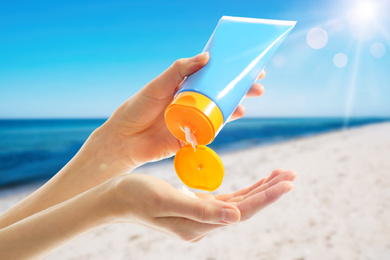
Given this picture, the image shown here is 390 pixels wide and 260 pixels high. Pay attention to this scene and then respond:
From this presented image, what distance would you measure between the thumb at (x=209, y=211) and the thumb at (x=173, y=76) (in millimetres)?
488

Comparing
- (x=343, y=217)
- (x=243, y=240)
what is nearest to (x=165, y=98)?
(x=243, y=240)

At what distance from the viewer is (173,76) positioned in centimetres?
118

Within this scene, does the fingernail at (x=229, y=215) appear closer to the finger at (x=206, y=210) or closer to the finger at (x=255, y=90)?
the finger at (x=206, y=210)

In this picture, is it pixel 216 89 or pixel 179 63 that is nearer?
pixel 216 89

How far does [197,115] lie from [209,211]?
0.29 metres

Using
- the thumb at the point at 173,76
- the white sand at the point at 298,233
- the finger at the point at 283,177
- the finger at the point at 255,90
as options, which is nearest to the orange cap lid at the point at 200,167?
the finger at the point at 283,177

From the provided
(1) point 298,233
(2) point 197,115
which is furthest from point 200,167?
(1) point 298,233

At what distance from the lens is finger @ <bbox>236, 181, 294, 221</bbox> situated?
2.68ft

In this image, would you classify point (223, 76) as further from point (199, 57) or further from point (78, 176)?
point (78, 176)

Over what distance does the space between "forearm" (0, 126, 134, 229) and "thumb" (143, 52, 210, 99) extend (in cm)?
30

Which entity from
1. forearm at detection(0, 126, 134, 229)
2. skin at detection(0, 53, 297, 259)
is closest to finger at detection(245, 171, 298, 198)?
skin at detection(0, 53, 297, 259)

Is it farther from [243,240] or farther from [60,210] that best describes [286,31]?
[243,240]

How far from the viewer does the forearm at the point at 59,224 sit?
2.78ft

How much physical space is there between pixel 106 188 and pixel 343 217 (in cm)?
218
